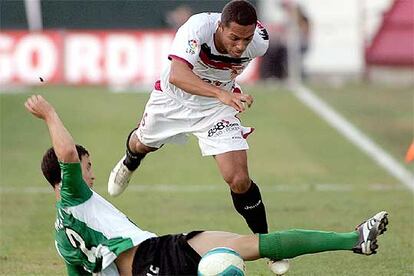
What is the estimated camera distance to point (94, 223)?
883 cm

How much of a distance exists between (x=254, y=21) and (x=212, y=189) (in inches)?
243

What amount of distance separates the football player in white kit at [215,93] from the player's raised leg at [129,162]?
0.44m

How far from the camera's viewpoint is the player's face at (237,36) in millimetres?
10102

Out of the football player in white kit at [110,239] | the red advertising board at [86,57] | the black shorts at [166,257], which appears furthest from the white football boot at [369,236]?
the red advertising board at [86,57]

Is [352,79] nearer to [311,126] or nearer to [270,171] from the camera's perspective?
[311,126]

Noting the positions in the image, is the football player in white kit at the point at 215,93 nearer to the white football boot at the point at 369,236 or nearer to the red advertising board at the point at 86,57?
the white football boot at the point at 369,236

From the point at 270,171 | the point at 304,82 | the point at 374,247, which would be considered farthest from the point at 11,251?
the point at 304,82

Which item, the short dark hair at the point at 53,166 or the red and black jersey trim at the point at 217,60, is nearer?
the short dark hair at the point at 53,166

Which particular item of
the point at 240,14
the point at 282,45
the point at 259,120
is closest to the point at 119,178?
the point at 240,14

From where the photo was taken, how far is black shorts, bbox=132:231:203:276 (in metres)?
8.67

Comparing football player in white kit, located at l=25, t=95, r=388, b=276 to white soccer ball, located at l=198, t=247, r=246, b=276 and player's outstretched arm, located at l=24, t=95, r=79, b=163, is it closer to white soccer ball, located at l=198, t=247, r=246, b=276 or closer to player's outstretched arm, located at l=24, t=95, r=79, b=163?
player's outstretched arm, located at l=24, t=95, r=79, b=163

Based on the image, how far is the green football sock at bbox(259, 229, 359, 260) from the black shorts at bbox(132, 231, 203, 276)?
566 millimetres

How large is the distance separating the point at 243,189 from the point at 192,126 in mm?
1002

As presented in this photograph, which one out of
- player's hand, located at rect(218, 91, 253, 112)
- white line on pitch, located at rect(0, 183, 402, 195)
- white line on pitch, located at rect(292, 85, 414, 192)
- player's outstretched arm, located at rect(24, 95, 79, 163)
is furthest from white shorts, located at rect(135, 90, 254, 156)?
white line on pitch, located at rect(292, 85, 414, 192)
